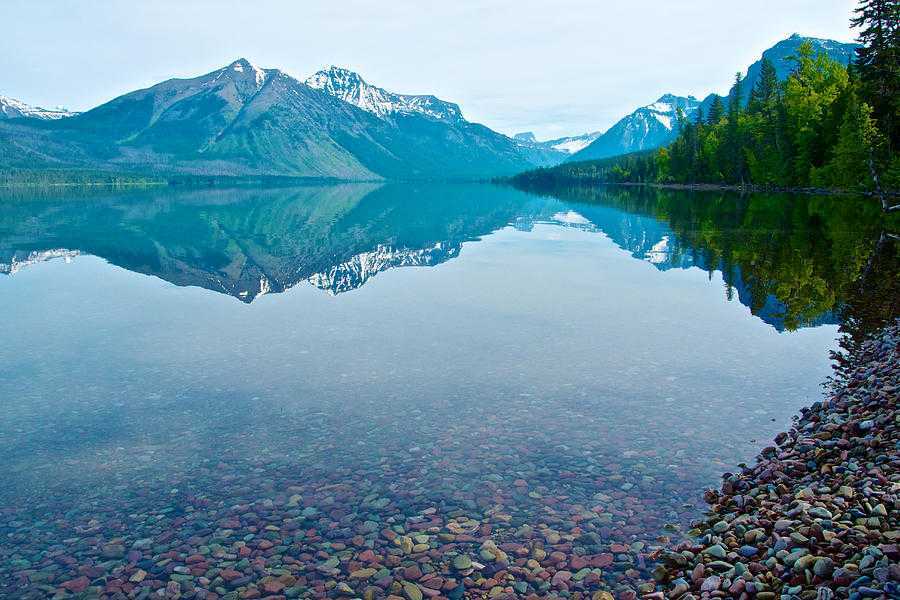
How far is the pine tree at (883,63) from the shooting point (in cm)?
8531

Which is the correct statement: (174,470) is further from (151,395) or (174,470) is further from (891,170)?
(891,170)

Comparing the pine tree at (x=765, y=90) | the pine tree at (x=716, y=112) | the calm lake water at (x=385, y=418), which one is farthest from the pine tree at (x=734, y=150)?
the calm lake water at (x=385, y=418)

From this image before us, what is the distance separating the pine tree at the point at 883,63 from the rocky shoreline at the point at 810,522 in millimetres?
86843

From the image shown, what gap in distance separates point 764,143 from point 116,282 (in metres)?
126

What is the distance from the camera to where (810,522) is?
11445mm

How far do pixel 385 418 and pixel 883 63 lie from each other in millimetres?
98678

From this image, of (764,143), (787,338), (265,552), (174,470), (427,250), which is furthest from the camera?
(764,143)

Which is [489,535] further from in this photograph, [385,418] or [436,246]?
[436,246]

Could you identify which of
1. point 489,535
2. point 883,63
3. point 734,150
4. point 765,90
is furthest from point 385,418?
point 765,90

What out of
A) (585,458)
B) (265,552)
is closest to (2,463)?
(265,552)

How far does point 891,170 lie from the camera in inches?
3177

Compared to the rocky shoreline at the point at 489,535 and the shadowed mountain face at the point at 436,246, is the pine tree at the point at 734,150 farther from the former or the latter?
the rocky shoreline at the point at 489,535

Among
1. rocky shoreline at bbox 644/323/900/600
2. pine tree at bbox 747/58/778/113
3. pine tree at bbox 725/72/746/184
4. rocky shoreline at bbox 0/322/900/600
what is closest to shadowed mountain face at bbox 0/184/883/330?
rocky shoreline at bbox 644/323/900/600

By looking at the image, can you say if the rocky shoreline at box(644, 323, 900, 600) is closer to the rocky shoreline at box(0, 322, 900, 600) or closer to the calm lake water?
the rocky shoreline at box(0, 322, 900, 600)
